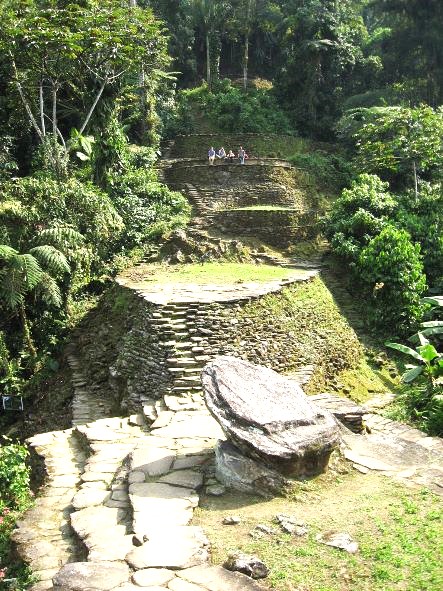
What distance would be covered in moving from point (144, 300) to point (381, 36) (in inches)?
993

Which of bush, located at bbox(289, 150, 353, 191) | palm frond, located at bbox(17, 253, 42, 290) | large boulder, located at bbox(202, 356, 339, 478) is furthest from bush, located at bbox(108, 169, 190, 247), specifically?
large boulder, located at bbox(202, 356, 339, 478)

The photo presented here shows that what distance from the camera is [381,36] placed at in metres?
29.3

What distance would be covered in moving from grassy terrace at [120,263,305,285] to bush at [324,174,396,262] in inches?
71.2

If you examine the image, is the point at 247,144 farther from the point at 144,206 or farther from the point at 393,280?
the point at 393,280

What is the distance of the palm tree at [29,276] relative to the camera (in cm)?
1019


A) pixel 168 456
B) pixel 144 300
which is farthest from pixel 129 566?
pixel 144 300

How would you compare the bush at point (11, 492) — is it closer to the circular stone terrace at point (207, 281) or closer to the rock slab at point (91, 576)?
the rock slab at point (91, 576)

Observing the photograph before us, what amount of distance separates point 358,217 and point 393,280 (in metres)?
2.62

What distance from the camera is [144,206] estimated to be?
635 inches

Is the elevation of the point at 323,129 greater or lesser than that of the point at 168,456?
greater

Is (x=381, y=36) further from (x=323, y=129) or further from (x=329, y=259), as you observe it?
(x=329, y=259)

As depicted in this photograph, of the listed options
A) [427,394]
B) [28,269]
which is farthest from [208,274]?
[427,394]

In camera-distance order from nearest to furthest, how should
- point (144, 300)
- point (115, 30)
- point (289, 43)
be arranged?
point (144, 300), point (115, 30), point (289, 43)

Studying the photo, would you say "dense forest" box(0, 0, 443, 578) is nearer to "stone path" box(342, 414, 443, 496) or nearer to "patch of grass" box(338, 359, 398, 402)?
"patch of grass" box(338, 359, 398, 402)
